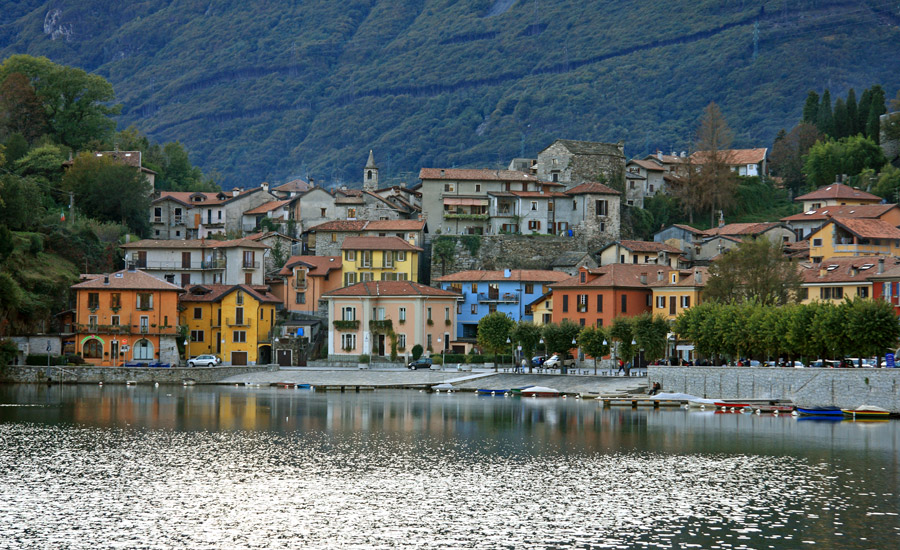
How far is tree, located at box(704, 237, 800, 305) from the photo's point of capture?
8662cm

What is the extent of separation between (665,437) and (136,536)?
30763mm

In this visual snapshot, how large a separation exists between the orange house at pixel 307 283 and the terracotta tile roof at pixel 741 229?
124ft

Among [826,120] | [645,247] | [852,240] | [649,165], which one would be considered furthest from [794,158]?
[852,240]

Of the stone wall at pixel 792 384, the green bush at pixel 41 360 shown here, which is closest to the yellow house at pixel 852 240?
the stone wall at pixel 792 384

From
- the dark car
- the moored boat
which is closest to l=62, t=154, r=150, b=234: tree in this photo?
the dark car

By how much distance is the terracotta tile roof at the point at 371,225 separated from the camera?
376ft

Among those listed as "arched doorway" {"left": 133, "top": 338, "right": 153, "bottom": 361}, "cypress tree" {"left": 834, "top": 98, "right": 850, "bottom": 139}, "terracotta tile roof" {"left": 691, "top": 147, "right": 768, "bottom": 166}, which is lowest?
"arched doorway" {"left": 133, "top": 338, "right": 153, "bottom": 361}

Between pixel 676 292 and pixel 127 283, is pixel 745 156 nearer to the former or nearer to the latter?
pixel 676 292

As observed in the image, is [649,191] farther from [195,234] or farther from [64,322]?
[64,322]

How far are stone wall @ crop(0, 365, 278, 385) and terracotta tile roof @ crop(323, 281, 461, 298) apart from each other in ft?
40.8

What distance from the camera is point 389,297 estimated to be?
333ft

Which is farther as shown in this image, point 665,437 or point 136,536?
point 665,437

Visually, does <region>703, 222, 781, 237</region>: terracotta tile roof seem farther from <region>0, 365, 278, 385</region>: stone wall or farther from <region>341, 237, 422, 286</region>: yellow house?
<region>0, 365, 278, 385</region>: stone wall

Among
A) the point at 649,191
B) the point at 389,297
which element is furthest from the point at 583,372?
the point at 649,191
